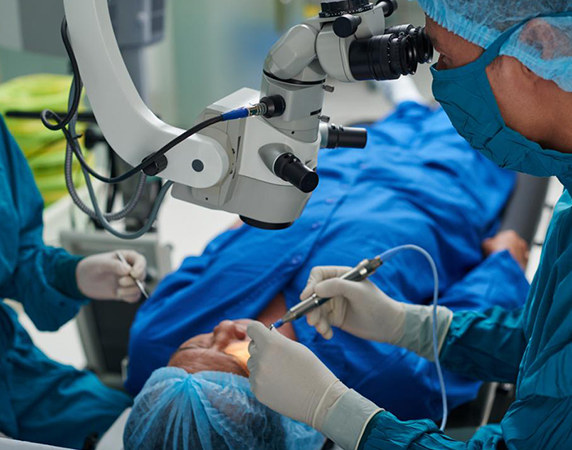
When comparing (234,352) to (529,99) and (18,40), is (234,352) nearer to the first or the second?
(529,99)

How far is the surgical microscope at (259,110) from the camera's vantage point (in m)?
0.94

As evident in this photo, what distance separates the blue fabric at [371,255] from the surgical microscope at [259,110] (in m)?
0.58

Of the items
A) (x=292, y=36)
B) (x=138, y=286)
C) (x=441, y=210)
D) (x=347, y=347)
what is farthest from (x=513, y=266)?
(x=292, y=36)

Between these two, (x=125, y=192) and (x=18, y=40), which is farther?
(x=18, y=40)

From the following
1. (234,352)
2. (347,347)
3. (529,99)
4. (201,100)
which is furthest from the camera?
(201,100)

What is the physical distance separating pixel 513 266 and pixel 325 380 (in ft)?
3.09

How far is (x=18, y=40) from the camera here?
2.17 meters

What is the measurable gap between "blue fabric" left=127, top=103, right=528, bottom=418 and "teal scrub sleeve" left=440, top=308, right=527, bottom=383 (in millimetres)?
146

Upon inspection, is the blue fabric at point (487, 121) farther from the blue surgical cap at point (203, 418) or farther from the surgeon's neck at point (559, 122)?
the blue surgical cap at point (203, 418)

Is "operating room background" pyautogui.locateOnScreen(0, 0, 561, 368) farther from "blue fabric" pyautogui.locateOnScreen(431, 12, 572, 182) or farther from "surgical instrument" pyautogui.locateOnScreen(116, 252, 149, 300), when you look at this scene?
"blue fabric" pyautogui.locateOnScreen(431, 12, 572, 182)

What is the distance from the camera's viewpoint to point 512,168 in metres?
1.05

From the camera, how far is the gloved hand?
1.50m

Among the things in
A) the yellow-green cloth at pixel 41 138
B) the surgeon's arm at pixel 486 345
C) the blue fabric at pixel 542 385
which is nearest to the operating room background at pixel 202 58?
the yellow-green cloth at pixel 41 138

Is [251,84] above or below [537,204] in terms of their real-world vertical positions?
below
